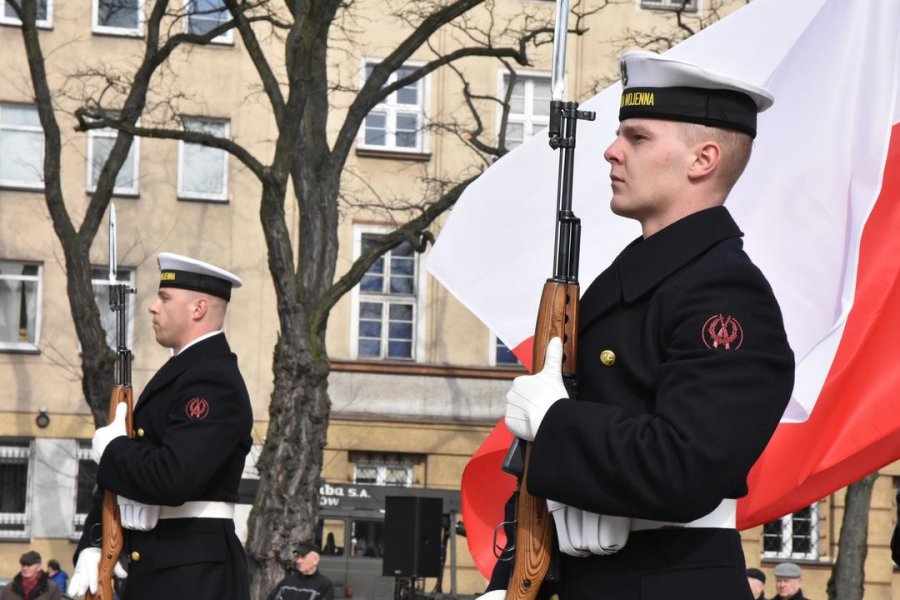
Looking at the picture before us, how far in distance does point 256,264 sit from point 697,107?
84.8 ft

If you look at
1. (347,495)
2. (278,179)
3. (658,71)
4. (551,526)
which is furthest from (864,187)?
(347,495)

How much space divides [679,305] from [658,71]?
0.51 meters

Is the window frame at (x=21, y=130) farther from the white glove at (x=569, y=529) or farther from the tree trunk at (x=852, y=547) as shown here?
the white glove at (x=569, y=529)

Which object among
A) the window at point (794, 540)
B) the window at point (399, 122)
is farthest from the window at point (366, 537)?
the window at point (794, 540)

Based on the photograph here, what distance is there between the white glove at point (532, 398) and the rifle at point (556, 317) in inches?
1.6

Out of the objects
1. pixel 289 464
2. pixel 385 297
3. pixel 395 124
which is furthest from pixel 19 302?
pixel 289 464

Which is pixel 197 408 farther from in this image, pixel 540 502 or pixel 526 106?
pixel 526 106

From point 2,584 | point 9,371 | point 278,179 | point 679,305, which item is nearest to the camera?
point 679,305

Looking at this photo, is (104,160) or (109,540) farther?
(104,160)

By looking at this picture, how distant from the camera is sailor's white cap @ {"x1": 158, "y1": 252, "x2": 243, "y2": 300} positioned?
6543 millimetres

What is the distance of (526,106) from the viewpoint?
98.7 feet

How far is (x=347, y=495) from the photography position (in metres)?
25.9

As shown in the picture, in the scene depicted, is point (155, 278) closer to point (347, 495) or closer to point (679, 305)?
point (347, 495)

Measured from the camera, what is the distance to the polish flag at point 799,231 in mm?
5145
